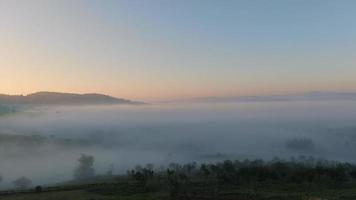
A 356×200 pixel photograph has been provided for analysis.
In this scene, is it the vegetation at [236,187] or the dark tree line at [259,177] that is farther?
the dark tree line at [259,177]

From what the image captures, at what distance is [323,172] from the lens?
387 ft

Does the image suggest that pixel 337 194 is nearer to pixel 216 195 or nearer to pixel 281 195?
pixel 281 195

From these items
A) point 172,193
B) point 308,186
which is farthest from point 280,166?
point 172,193

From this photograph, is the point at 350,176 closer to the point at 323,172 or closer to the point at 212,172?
the point at 323,172

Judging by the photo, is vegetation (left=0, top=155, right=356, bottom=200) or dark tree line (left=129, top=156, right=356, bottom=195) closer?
vegetation (left=0, top=155, right=356, bottom=200)

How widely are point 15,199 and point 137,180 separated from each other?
106 feet

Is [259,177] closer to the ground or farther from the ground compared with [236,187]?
farther from the ground

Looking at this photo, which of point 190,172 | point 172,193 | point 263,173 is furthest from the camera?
point 190,172

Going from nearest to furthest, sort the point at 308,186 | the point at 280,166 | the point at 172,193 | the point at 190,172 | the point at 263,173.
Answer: the point at 172,193 → the point at 308,186 → the point at 263,173 → the point at 280,166 → the point at 190,172

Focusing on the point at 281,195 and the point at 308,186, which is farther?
the point at 308,186

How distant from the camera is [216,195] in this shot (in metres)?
87.1

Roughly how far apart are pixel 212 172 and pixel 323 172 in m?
28.4

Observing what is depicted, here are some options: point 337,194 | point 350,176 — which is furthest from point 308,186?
point 350,176

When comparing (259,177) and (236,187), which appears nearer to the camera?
(236,187)
